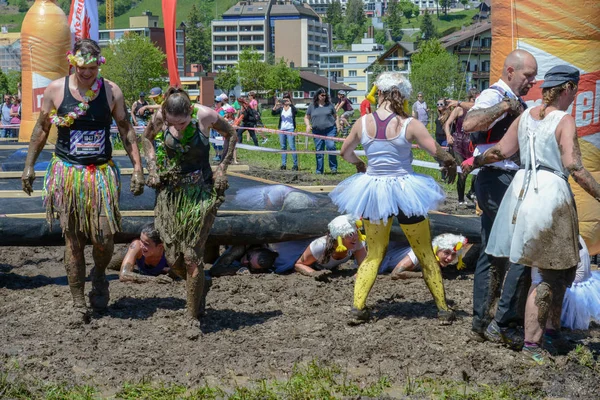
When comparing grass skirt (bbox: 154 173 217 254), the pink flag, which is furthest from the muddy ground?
the pink flag

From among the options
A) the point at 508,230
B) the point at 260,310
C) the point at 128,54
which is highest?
the point at 128,54

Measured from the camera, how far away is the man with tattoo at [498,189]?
17.5 feet

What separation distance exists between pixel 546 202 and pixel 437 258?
2.62 m

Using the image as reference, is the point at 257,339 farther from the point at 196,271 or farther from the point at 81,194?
the point at 81,194

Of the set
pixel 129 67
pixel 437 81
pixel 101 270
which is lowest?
pixel 101 270

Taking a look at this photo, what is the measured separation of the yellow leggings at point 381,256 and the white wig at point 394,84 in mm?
932

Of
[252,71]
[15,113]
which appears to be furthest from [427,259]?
[252,71]

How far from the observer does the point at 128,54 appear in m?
66.0

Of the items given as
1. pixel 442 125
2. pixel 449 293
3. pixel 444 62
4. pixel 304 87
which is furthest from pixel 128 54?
pixel 304 87

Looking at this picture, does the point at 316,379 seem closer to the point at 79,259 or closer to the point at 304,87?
the point at 79,259

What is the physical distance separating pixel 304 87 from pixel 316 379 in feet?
442

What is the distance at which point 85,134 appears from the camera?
6.14 metres

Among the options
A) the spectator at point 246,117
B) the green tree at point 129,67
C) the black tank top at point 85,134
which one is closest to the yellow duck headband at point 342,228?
the black tank top at point 85,134

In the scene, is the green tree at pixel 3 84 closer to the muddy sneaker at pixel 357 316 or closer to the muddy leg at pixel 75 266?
the muddy leg at pixel 75 266
